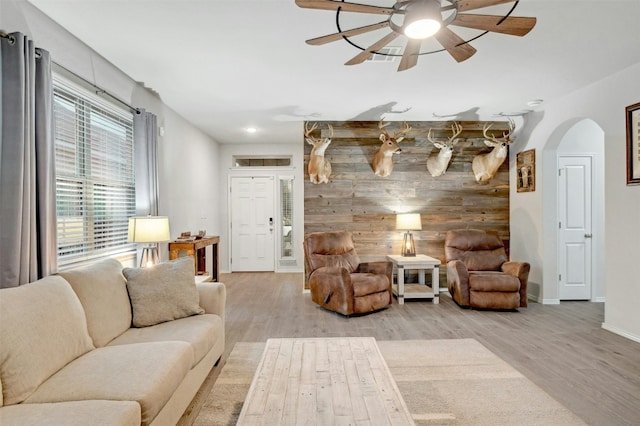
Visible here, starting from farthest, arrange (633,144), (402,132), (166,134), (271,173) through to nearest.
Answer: (271,173) → (402,132) → (166,134) → (633,144)

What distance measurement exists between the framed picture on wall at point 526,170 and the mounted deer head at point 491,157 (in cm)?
30

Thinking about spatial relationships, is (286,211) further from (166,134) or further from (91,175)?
(91,175)

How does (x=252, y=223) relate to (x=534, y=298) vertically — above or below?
above

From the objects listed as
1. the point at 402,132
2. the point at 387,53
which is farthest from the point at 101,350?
the point at 402,132

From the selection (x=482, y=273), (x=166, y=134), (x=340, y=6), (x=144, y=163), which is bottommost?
(x=482, y=273)

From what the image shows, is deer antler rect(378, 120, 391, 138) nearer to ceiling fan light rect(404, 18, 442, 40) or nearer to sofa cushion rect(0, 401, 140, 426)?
ceiling fan light rect(404, 18, 442, 40)

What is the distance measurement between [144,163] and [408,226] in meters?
3.44

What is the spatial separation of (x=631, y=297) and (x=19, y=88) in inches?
209

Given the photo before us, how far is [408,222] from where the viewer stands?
4996 mm

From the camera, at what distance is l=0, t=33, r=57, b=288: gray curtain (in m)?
2.08

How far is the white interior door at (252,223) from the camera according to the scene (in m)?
7.25

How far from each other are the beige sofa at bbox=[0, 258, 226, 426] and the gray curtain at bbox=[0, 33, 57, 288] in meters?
0.26

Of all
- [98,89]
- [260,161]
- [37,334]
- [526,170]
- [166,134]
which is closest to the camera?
[37,334]

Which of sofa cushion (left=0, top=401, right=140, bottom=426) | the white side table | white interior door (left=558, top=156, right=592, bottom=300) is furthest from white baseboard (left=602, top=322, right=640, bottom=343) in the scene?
sofa cushion (left=0, top=401, right=140, bottom=426)
